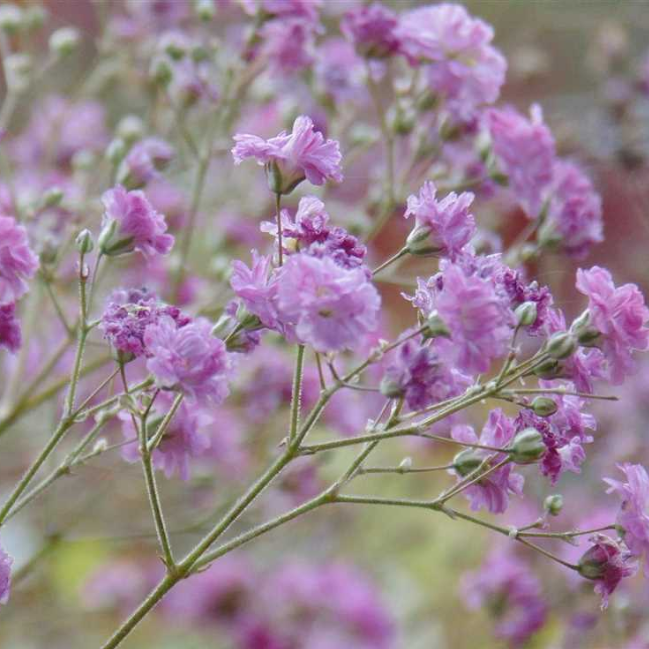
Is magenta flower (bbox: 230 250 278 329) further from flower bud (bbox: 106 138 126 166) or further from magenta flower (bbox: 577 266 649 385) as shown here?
flower bud (bbox: 106 138 126 166)

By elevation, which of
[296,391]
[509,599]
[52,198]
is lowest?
[509,599]

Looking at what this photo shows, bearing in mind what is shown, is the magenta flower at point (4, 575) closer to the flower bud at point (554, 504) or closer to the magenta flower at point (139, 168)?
the flower bud at point (554, 504)

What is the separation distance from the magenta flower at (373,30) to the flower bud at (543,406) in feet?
1.51

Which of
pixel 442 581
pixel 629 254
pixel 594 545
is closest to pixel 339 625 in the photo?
pixel 442 581

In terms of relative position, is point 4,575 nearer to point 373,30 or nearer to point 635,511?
point 635,511

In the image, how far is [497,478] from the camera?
1.91ft

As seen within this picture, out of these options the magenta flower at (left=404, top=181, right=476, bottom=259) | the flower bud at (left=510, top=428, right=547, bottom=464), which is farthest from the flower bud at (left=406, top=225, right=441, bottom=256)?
the flower bud at (left=510, top=428, right=547, bottom=464)

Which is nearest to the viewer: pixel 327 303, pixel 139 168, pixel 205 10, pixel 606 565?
pixel 327 303

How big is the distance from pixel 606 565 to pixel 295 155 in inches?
11.1

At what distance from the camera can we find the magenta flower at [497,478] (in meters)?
0.58

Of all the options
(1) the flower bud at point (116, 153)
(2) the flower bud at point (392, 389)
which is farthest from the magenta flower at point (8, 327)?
(1) the flower bud at point (116, 153)

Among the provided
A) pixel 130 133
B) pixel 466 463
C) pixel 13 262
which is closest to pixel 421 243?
pixel 466 463

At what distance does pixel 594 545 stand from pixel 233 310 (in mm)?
242

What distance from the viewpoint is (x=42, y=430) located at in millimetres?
1377
